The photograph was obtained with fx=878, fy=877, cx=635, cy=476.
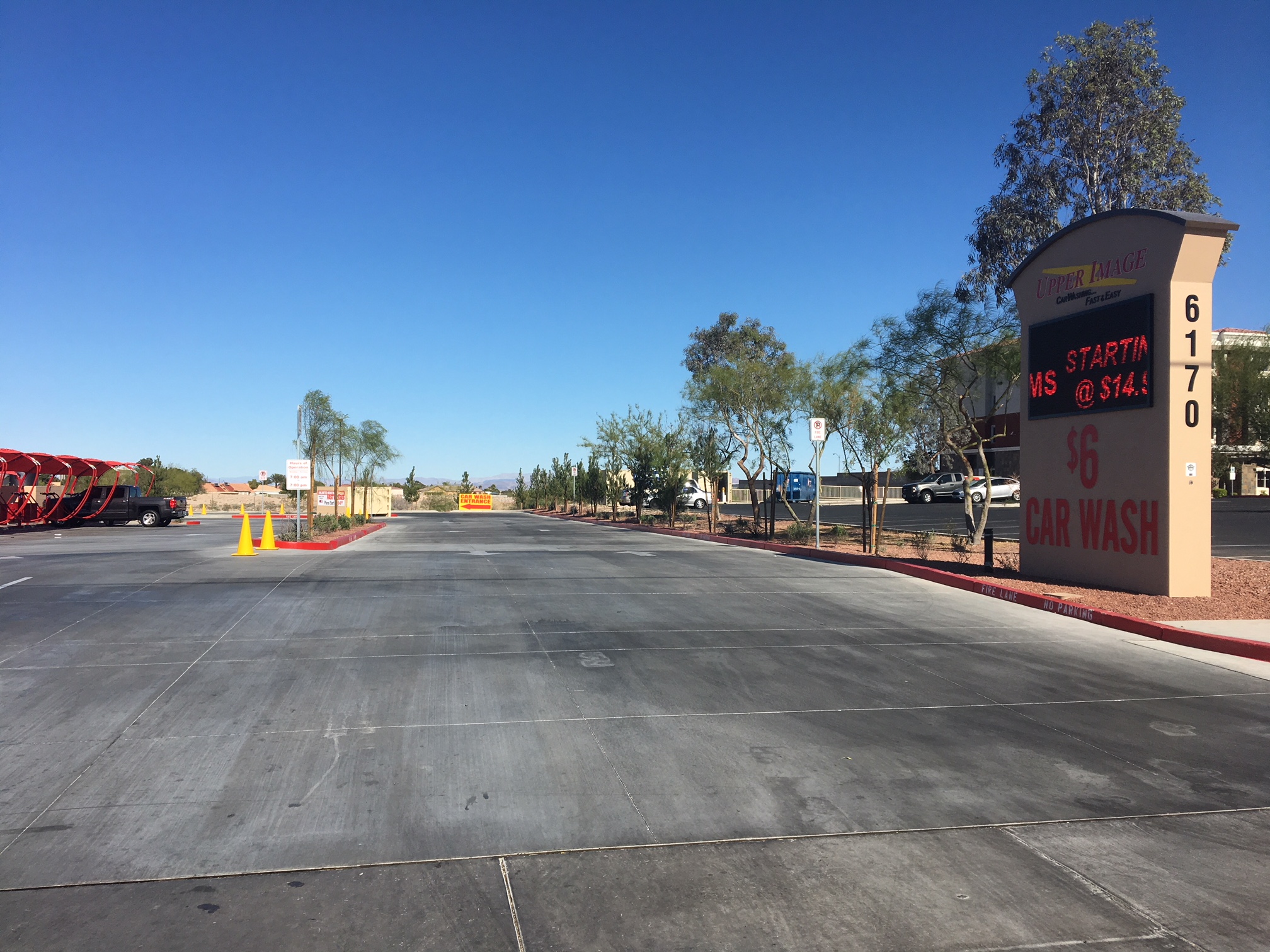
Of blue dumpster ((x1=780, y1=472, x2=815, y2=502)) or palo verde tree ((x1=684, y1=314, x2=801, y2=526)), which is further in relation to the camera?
blue dumpster ((x1=780, y1=472, x2=815, y2=502))

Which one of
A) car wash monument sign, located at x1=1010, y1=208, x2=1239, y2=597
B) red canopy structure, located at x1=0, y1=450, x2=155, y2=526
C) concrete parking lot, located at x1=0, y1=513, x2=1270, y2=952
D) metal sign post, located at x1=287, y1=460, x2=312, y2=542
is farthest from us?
red canopy structure, located at x1=0, y1=450, x2=155, y2=526

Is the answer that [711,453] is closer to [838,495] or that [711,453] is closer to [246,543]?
[246,543]

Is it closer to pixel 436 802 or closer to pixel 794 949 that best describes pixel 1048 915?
pixel 794 949

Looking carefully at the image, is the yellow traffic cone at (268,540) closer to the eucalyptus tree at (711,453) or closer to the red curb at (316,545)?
the red curb at (316,545)

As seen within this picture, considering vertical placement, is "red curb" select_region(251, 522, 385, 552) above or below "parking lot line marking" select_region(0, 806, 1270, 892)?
above

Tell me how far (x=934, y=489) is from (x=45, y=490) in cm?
4246

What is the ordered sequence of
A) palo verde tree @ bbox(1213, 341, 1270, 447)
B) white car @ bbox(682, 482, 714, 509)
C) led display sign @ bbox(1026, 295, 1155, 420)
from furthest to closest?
white car @ bbox(682, 482, 714, 509)
palo verde tree @ bbox(1213, 341, 1270, 447)
led display sign @ bbox(1026, 295, 1155, 420)

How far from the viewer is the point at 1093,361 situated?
13.6 m

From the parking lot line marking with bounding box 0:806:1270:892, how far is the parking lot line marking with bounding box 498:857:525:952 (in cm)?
9

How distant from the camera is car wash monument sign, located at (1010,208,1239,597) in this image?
12211 millimetres

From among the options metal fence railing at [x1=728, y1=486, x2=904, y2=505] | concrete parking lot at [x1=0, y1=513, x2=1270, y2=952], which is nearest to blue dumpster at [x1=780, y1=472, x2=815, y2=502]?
metal fence railing at [x1=728, y1=486, x2=904, y2=505]

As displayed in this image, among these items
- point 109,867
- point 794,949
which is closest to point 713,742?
point 794,949

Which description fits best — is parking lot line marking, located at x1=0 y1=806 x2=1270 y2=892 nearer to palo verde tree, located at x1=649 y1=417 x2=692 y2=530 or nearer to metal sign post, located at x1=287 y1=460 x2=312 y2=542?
metal sign post, located at x1=287 y1=460 x2=312 y2=542

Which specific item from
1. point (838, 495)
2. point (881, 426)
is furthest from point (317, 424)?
point (838, 495)
